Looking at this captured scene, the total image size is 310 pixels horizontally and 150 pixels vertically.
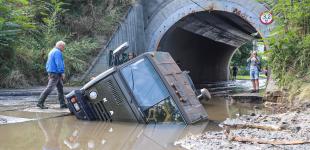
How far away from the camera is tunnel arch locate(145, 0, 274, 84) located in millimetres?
15461

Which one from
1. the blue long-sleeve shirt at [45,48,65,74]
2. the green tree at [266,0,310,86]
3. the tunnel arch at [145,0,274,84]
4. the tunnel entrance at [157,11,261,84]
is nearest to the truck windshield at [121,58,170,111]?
the blue long-sleeve shirt at [45,48,65,74]

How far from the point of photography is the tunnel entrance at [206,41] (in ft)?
62.5

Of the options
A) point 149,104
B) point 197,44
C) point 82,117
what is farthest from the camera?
point 197,44

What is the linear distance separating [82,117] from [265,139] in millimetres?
4426

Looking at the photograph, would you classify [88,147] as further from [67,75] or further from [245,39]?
[245,39]

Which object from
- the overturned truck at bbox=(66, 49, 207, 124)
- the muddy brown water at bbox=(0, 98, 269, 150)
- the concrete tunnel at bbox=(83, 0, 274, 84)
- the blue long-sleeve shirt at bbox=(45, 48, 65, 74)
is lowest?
the muddy brown water at bbox=(0, 98, 269, 150)

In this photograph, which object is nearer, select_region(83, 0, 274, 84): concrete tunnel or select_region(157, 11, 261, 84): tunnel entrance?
select_region(83, 0, 274, 84): concrete tunnel

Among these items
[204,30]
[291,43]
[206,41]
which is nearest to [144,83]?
[291,43]

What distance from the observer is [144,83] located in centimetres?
872

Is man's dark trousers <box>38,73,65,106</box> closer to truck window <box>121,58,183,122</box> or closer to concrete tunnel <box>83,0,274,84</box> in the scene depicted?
truck window <box>121,58,183,122</box>

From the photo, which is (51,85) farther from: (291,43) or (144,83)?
(291,43)

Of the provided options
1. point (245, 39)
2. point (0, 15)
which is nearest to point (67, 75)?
point (0, 15)

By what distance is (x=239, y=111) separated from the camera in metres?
11.5

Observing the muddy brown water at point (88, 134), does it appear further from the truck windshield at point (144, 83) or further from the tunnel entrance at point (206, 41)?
the tunnel entrance at point (206, 41)
